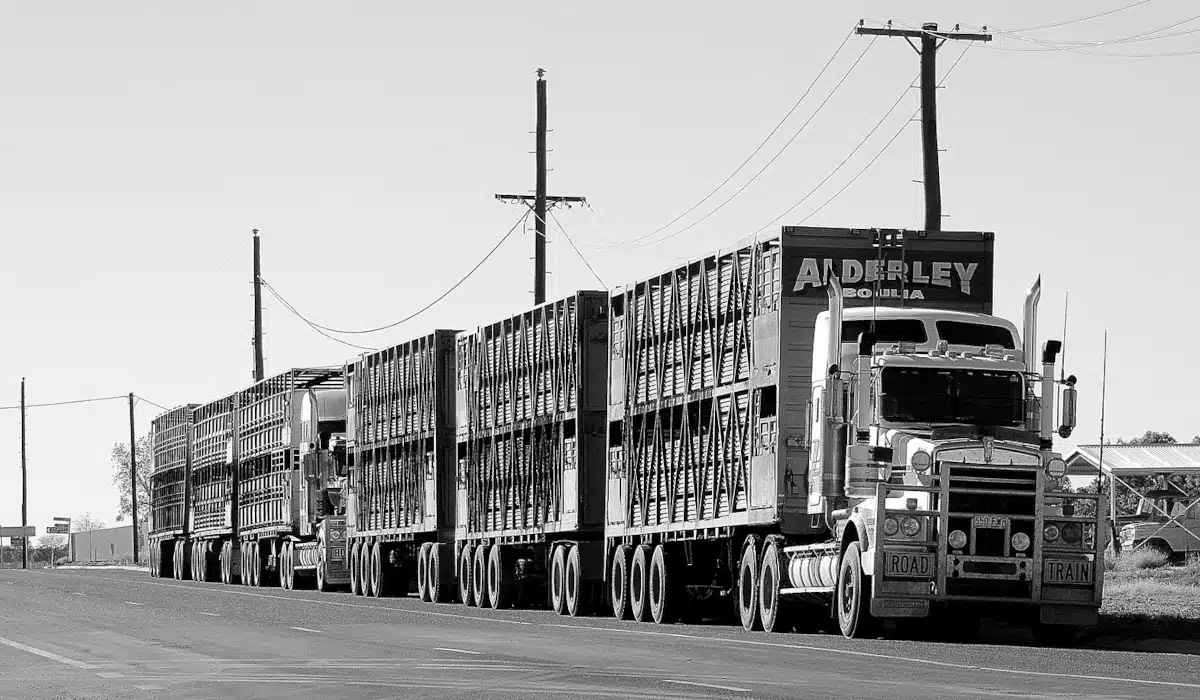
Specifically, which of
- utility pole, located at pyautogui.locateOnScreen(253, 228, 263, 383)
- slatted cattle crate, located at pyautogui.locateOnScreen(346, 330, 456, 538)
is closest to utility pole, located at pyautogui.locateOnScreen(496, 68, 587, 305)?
slatted cattle crate, located at pyautogui.locateOnScreen(346, 330, 456, 538)

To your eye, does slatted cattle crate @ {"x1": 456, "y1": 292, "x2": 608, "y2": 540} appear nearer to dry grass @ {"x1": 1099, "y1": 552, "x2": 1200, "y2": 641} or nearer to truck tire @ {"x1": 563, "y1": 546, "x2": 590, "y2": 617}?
truck tire @ {"x1": 563, "y1": 546, "x2": 590, "y2": 617}

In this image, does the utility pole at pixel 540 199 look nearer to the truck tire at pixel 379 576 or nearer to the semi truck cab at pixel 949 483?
the truck tire at pixel 379 576

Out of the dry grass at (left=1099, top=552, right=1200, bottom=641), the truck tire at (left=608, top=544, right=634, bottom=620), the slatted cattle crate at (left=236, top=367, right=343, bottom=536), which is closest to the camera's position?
the dry grass at (left=1099, top=552, right=1200, bottom=641)

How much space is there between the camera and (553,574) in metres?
32.4

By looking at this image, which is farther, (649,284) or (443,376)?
(443,376)

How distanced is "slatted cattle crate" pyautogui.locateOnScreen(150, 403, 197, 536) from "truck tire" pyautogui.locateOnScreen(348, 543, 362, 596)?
19.2m

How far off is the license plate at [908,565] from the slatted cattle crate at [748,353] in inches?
104

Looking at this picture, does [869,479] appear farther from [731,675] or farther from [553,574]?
[553,574]

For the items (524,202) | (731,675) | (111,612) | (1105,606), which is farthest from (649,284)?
(524,202)

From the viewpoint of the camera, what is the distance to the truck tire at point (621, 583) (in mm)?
29406

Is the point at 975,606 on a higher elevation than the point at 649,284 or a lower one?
lower

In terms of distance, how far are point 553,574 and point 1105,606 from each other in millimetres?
8715

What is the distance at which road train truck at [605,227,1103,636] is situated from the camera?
2147 centimetres

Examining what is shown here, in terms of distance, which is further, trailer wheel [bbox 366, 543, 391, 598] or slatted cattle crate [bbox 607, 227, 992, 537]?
trailer wheel [bbox 366, 543, 391, 598]
